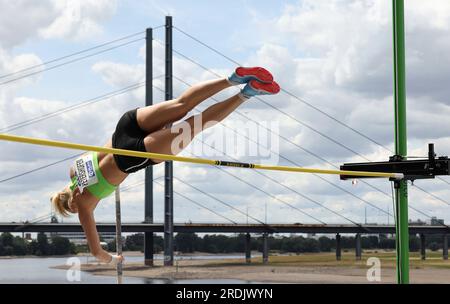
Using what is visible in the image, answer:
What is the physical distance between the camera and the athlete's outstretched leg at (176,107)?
787cm

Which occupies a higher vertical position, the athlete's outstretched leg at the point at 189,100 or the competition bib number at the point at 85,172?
the athlete's outstretched leg at the point at 189,100

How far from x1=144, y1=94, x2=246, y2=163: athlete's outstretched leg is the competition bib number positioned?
72 centimetres

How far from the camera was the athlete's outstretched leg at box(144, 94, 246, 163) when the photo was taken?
8070mm

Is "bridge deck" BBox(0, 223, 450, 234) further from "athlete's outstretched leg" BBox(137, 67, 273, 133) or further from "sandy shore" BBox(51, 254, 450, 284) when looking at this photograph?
"athlete's outstretched leg" BBox(137, 67, 273, 133)

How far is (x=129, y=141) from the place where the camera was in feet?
27.0

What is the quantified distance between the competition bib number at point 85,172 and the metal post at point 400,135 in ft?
13.1

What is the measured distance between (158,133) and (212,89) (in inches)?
31.9

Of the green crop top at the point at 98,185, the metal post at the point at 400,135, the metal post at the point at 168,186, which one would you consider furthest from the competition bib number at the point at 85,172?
the metal post at the point at 168,186

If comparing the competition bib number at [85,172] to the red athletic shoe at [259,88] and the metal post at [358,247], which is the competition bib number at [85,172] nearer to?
the red athletic shoe at [259,88]

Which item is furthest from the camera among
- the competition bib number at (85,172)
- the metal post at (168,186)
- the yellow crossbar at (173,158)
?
the metal post at (168,186)

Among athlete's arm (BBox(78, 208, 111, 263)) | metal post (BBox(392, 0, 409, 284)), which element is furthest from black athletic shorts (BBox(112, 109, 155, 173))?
metal post (BBox(392, 0, 409, 284))

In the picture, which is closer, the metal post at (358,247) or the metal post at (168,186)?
the metal post at (168,186)
